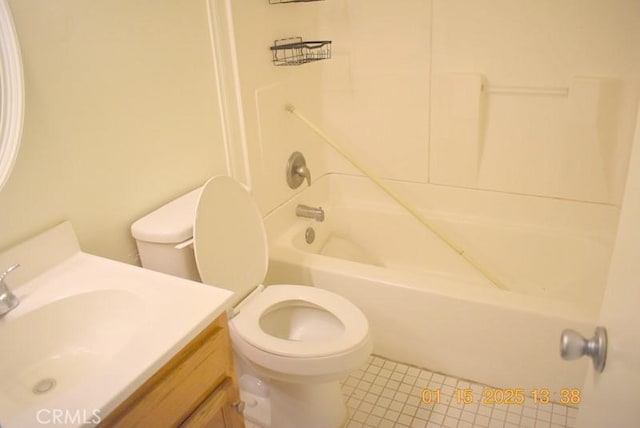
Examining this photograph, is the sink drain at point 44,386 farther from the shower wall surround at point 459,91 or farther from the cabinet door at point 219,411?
the shower wall surround at point 459,91

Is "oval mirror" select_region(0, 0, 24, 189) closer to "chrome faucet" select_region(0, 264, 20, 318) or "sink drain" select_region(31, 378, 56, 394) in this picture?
"chrome faucet" select_region(0, 264, 20, 318)

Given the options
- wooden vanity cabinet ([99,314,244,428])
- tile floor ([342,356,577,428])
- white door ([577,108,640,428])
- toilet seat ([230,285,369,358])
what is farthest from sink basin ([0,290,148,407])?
tile floor ([342,356,577,428])

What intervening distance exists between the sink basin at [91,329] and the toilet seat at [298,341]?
41 cm

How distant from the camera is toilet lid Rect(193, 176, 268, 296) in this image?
1.40 meters

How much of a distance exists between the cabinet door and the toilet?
0.23 meters

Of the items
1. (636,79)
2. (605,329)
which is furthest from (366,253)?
(605,329)

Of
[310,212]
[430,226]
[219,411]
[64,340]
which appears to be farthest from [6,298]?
Answer: [430,226]

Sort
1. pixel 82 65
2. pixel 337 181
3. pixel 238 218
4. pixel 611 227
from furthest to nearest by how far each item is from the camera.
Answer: pixel 337 181 → pixel 611 227 → pixel 238 218 → pixel 82 65

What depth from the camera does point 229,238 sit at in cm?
152

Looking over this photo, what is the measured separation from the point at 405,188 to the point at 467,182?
0.31m

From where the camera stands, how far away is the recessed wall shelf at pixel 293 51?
1955 millimetres

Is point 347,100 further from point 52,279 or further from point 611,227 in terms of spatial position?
point 52,279

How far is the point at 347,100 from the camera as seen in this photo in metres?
2.39

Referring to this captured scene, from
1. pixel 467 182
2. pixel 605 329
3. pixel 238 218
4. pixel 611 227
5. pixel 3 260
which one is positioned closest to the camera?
pixel 605 329
